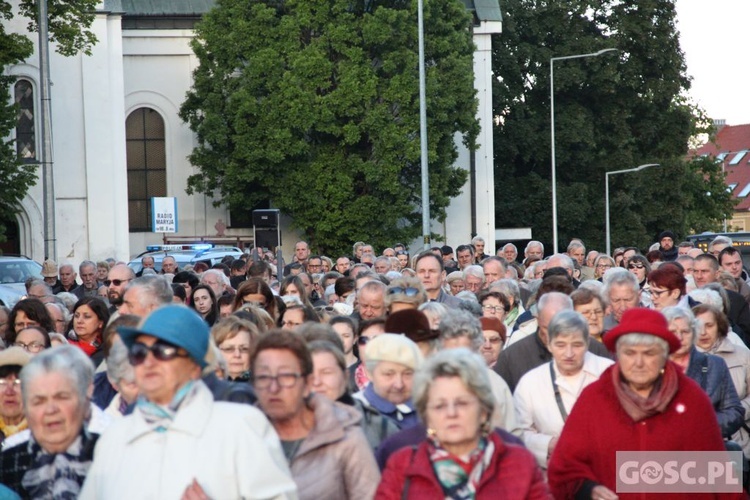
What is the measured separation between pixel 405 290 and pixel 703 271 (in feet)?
16.8

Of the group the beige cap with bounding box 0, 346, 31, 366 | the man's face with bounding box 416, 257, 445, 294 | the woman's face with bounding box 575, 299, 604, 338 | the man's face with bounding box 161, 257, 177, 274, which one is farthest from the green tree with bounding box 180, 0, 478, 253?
the beige cap with bounding box 0, 346, 31, 366

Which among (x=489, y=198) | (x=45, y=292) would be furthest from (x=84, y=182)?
(x=45, y=292)

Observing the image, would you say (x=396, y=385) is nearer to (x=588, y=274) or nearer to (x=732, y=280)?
(x=732, y=280)

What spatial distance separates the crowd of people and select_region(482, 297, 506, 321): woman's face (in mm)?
1145

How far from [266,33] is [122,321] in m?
39.5

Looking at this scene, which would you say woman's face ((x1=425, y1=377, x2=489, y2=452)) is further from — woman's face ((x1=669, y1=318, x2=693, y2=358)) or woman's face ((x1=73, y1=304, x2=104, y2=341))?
woman's face ((x1=73, y1=304, x2=104, y2=341))

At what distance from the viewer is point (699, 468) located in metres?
6.79

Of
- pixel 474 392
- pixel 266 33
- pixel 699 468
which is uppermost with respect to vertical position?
pixel 266 33

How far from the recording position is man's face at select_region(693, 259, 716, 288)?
1448 cm

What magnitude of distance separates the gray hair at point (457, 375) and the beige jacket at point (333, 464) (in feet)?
1.13

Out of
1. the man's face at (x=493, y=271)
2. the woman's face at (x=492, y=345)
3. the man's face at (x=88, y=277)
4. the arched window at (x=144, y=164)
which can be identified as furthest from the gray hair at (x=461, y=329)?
the arched window at (x=144, y=164)

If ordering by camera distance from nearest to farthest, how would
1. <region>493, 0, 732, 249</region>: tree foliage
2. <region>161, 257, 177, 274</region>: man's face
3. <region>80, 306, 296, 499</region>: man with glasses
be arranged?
<region>80, 306, 296, 499</region>: man with glasses < <region>161, 257, 177, 274</region>: man's face < <region>493, 0, 732, 249</region>: tree foliage

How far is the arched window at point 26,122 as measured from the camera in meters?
41.8

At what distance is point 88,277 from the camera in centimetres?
2036
